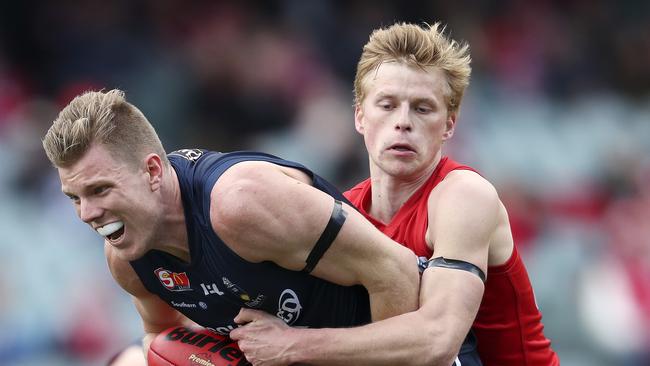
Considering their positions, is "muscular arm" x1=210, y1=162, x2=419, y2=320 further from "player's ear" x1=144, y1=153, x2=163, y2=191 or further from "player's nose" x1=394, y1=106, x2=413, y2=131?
"player's nose" x1=394, y1=106, x2=413, y2=131

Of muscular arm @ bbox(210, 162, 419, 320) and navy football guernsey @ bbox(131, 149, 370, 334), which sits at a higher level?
muscular arm @ bbox(210, 162, 419, 320)

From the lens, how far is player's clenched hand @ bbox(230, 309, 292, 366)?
156 inches

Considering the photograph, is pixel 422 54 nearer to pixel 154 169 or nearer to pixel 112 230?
pixel 154 169

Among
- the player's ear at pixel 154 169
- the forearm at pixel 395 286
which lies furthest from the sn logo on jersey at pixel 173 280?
the forearm at pixel 395 286

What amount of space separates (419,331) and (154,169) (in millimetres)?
1119

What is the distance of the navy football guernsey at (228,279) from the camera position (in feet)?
12.9

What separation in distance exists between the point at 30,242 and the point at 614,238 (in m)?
4.54

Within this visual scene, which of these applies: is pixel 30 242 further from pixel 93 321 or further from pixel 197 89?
pixel 197 89

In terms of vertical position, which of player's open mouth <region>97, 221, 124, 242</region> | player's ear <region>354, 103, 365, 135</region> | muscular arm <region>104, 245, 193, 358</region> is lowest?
muscular arm <region>104, 245, 193, 358</region>

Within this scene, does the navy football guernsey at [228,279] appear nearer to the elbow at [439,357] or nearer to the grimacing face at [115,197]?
the grimacing face at [115,197]

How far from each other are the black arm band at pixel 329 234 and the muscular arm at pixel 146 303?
950mm

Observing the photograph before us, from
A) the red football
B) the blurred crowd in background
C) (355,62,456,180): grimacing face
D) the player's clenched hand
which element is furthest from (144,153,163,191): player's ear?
the blurred crowd in background

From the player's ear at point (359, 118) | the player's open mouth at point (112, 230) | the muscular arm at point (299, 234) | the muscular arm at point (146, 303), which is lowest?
the muscular arm at point (146, 303)

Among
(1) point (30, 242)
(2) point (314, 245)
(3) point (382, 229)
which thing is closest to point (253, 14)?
(1) point (30, 242)
